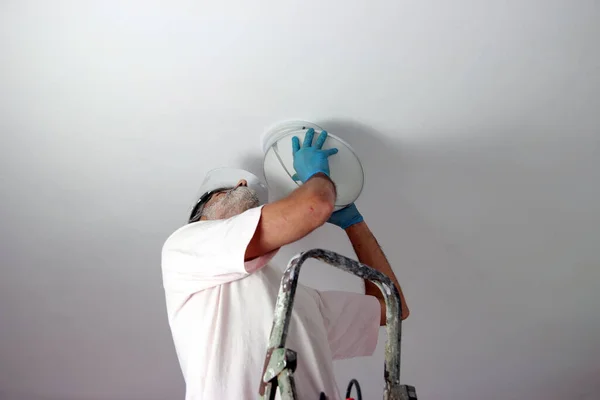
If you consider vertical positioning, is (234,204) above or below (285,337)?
above

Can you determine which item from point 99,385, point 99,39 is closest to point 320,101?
point 99,39

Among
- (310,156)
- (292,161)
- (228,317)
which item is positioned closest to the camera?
→ (228,317)

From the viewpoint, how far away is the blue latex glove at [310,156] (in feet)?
4.75

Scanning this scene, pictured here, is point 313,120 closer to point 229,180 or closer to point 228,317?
point 229,180

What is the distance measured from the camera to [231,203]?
1.53 metres

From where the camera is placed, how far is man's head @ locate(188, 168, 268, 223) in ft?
5.03

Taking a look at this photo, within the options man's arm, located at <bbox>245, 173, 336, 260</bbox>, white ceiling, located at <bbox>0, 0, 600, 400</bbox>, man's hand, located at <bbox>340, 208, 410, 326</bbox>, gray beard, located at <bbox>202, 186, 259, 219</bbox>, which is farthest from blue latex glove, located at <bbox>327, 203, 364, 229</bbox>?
man's arm, located at <bbox>245, 173, 336, 260</bbox>

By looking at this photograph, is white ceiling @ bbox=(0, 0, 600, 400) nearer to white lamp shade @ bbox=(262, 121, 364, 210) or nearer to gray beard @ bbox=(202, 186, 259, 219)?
white lamp shade @ bbox=(262, 121, 364, 210)

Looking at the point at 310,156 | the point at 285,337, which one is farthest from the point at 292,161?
the point at 285,337

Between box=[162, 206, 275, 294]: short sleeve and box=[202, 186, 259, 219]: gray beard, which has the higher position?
box=[202, 186, 259, 219]: gray beard

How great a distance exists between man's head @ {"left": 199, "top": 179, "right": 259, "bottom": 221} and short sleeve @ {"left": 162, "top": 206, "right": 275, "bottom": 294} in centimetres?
18

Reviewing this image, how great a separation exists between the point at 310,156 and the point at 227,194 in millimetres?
279

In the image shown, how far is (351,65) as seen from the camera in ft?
4.83

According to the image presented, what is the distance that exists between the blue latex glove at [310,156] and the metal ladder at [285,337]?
383 mm
